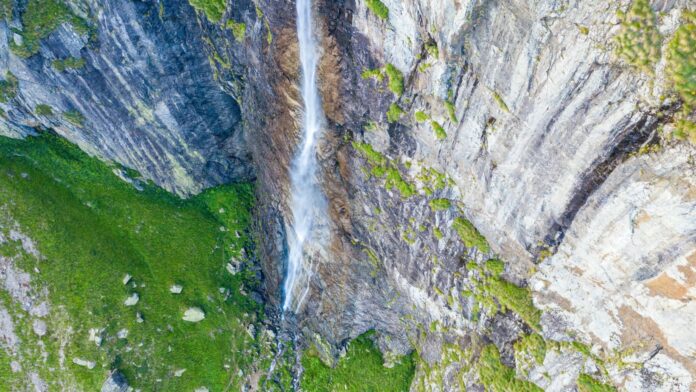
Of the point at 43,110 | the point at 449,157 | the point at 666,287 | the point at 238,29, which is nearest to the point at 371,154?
the point at 449,157

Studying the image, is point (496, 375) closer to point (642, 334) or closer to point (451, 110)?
point (642, 334)

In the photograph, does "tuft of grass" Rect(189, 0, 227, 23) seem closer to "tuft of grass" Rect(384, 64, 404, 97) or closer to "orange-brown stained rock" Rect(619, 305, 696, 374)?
"tuft of grass" Rect(384, 64, 404, 97)

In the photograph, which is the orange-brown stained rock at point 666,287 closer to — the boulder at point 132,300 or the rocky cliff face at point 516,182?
the rocky cliff face at point 516,182

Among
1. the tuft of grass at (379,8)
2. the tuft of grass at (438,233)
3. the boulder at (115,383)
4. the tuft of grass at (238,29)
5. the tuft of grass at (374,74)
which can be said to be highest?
the tuft of grass at (379,8)

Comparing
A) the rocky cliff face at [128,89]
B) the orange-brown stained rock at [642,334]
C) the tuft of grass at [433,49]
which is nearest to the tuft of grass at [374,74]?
the tuft of grass at [433,49]

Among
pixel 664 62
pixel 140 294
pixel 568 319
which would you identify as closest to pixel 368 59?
pixel 664 62
